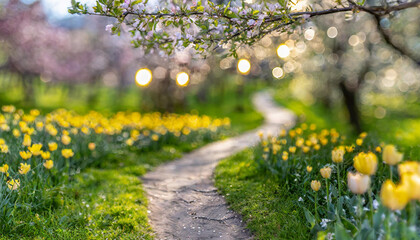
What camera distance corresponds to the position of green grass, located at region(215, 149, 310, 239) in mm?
3719

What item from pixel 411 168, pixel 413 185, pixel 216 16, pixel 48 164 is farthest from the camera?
pixel 48 164

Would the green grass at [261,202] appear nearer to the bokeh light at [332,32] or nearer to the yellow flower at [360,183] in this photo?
the yellow flower at [360,183]

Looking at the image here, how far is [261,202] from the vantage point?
4.52m

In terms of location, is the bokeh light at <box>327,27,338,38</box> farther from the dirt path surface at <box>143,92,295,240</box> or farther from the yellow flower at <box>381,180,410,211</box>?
the yellow flower at <box>381,180,410,211</box>

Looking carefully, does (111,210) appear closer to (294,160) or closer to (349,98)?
(294,160)

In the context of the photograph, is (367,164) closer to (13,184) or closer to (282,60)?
(13,184)

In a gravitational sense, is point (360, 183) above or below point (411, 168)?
below

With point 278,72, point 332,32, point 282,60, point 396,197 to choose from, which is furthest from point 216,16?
point 282,60

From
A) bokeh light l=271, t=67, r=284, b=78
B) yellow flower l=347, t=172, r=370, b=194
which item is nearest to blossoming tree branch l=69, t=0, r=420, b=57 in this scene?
yellow flower l=347, t=172, r=370, b=194

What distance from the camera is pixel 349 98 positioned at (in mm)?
11922

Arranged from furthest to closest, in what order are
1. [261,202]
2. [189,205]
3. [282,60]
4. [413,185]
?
[282,60] → [189,205] → [261,202] → [413,185]

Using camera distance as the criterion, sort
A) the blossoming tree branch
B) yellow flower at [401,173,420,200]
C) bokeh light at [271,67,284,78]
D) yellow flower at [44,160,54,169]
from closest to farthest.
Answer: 1. yellow flower at [401,173,420,200]
2. the blossoming tree branch
3. yellow flower at [44,160,54,169]
4. bokeh light at [271,67,284,78]

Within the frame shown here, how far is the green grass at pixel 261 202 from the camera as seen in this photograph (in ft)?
12.2

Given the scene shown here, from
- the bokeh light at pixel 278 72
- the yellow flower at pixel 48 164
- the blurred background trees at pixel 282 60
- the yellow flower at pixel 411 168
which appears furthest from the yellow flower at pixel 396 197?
the bokeh light at pixel 278 72
